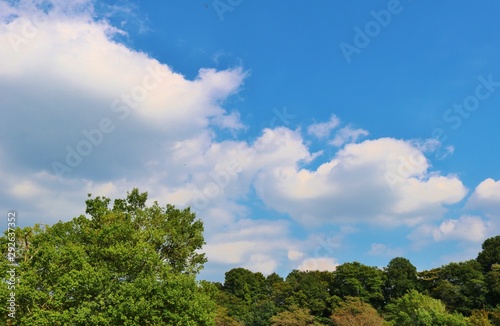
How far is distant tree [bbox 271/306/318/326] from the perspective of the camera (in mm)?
49444

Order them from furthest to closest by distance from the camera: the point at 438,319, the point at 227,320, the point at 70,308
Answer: the point at 227,320, the point at 438,319, the point at 70,308

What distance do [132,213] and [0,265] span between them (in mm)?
8879

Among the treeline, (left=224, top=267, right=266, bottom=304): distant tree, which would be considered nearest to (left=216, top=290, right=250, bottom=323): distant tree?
the treeline

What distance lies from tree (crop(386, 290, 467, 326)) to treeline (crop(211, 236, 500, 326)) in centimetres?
27

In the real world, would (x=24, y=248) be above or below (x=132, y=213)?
below

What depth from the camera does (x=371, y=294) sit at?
54.2 metres

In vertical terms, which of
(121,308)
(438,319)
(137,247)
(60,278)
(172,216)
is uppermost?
(172,216)

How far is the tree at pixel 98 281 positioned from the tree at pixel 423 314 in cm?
1898

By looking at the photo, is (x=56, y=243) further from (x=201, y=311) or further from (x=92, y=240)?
(x=201, y=311)

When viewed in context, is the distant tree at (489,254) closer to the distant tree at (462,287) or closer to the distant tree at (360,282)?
the distant tree at (462,287)

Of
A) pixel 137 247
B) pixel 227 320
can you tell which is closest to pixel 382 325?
pixel 227 320

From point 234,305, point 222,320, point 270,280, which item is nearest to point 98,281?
point 222,320

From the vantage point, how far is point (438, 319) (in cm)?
3297

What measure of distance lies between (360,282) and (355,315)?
10.6 m
